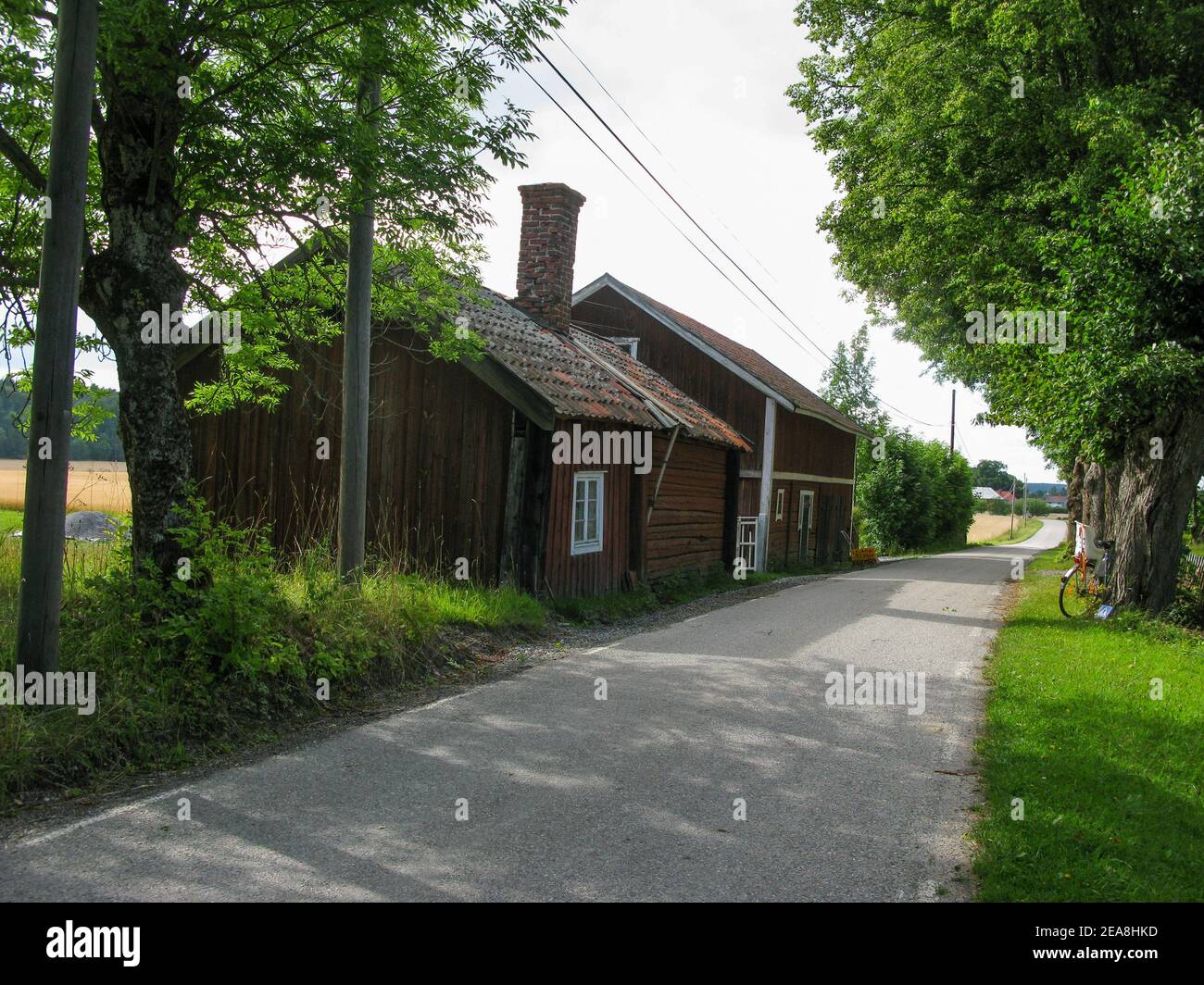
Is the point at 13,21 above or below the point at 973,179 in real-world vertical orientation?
below

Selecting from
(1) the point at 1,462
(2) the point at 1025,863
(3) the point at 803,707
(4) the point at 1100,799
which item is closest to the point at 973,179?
(3) the point at 803,707

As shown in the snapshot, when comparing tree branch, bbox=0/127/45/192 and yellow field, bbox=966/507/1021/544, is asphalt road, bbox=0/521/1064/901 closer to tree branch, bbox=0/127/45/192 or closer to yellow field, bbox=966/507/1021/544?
tree branch, bbox=0/127/45/192

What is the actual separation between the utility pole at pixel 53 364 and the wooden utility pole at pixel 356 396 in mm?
3270

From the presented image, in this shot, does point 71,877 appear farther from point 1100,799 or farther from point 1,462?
point 1,462

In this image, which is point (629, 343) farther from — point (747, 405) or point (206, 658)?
point (206, 658)

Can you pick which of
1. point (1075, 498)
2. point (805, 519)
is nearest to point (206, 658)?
point (805, 519)

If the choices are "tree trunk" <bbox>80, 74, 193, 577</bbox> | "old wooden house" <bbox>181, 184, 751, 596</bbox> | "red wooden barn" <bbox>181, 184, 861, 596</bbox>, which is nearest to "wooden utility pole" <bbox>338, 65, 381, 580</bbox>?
"red wooden barn" <bbox>181, 184, 861, 596</bbox>

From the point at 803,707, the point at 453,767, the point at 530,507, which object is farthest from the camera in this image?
the point at 530,507

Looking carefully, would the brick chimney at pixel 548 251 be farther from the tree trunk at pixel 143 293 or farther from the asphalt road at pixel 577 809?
the asphalt road at pixel 577 809

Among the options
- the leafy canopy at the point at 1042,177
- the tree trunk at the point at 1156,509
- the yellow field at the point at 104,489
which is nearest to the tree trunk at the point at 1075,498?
the leafy canopy at the point at 1042,177
